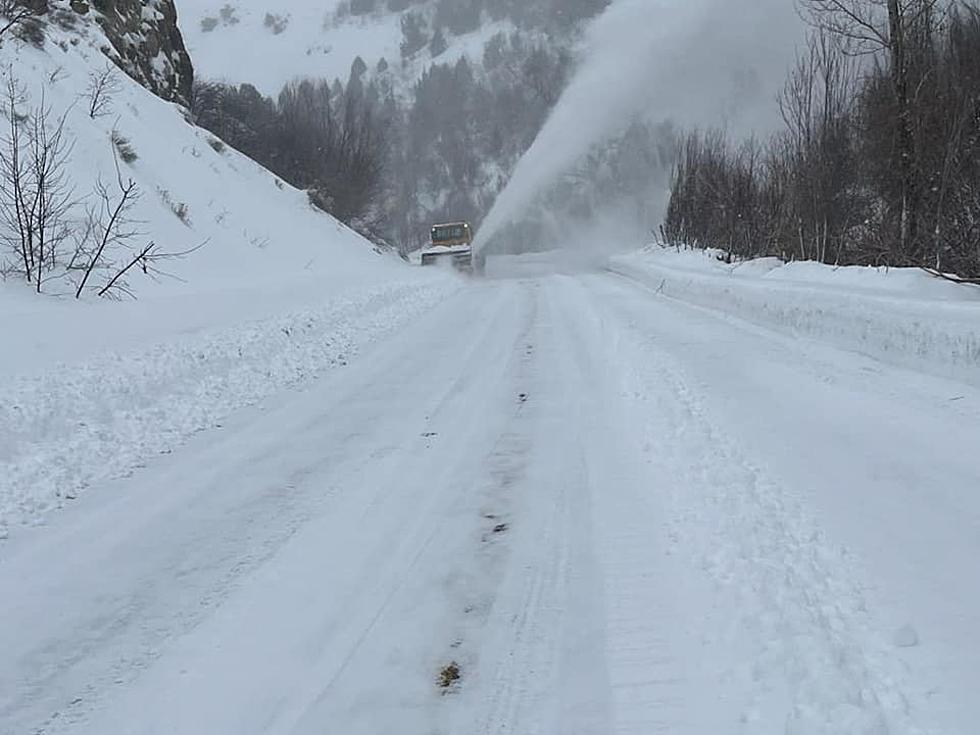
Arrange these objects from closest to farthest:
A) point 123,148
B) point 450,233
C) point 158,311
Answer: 1. point 158,311
2. point 123,148
3. point 450,233

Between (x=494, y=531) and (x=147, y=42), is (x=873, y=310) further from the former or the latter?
(x=147, y=42)

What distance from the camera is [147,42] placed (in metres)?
28.0

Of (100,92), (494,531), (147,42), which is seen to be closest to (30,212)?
(494,531)

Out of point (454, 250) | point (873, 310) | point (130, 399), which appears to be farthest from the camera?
point (454, 250)

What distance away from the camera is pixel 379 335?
11.2 meters

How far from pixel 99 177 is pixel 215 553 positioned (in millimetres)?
12626

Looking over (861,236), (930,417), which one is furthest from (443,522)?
(861,236)

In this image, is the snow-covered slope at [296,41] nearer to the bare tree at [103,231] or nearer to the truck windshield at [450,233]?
the truck windshield at [450,233]

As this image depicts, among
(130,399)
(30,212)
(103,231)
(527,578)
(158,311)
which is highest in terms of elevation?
(30,212)

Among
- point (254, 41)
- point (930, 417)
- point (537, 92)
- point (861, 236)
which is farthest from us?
point (254, 41)

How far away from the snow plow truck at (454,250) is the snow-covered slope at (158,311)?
5.57 meters

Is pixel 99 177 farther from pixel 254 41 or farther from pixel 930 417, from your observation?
pixel 254 41

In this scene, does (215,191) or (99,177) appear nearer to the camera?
(99,177)

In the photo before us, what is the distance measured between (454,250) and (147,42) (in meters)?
13.8
